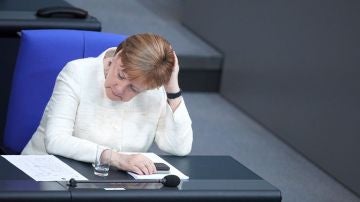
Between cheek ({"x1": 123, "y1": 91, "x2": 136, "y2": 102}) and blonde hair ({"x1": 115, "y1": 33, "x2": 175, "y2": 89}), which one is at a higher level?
blonde hair ({"x1": 115, "y1": 33, "x2": 175, "y2": 89})

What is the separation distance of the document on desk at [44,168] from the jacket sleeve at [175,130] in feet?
1.58

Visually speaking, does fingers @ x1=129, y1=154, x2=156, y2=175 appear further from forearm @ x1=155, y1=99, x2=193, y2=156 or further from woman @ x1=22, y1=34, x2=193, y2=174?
forearm @ x1=155, y1=99, x2=193, y2=156

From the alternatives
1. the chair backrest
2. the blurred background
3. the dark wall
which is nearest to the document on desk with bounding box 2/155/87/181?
the chair backrest

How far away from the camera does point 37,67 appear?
13.6 feet

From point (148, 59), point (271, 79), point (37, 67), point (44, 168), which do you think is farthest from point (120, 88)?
point (271, 79)

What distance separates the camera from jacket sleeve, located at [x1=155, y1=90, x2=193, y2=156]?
390cm

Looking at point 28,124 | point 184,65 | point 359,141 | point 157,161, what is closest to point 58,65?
point 28,124

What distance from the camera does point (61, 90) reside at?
379 cm

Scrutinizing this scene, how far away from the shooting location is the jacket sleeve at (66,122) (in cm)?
365

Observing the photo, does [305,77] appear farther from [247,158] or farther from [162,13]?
[162,13]

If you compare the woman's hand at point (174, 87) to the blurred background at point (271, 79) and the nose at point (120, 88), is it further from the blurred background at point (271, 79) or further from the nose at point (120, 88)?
the blurred background at point (271, 79)

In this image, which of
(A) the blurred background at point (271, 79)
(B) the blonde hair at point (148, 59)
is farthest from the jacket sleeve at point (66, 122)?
(A) the blurred background at point (271, 79)

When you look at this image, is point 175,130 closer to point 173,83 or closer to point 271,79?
point 173,83

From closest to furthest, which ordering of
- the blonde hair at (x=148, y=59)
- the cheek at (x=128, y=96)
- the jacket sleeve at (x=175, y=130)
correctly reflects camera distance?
the blonde hair at (x=148, y=59)
the cheek at (x=128, y=96)
the jacket sleeve at (x=175, y=130)
